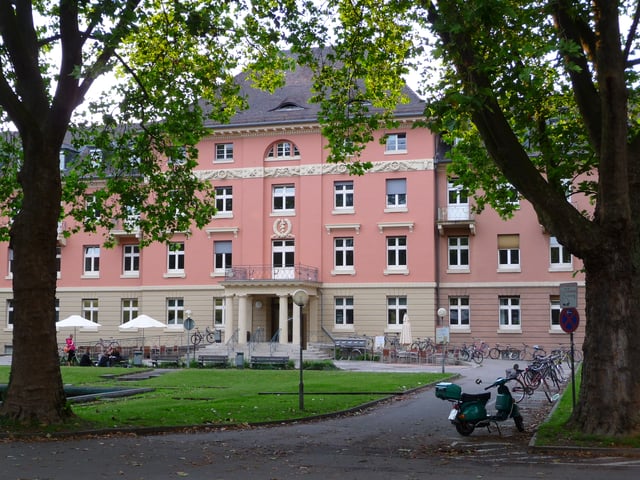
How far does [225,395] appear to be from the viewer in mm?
21703

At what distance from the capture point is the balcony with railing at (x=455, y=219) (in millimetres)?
44344

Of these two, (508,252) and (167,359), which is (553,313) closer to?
→ (508,252)

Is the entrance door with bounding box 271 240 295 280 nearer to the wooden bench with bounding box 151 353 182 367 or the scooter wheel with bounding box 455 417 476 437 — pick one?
the wooden bench with bounding box 151 353 182 367

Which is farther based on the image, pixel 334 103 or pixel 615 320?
pixel 334 103

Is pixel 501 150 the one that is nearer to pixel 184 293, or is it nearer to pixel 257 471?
pixel 257 471

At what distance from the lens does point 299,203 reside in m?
47.1

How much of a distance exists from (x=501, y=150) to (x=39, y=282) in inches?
327

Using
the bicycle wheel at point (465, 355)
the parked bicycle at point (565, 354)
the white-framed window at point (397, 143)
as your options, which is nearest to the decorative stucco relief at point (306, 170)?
the white-framed window at point (397, 143)

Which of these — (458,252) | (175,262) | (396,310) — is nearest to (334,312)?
(396,310)

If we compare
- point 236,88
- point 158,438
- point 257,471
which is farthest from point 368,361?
point 257,471

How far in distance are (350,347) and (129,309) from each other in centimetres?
1556

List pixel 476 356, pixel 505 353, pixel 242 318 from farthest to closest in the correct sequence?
1. pixel 242 318
2. pixel 505 353
3. pixel 476 356

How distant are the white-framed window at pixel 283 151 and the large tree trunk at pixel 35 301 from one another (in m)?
32.9

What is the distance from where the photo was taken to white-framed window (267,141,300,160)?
47375 millimetres
